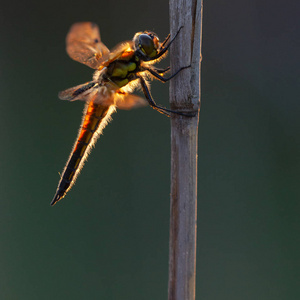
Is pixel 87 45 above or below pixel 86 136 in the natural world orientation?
above

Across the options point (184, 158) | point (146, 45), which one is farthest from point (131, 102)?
point (184, 158)

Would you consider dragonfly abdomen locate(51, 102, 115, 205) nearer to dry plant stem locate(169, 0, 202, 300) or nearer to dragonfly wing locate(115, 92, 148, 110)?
dragonfly wing locate(115, 92, 148, 110)

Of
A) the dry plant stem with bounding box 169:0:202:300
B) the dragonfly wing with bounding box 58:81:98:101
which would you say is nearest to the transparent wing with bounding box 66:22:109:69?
the dragonfly wing with bounding box 58:81:98:101

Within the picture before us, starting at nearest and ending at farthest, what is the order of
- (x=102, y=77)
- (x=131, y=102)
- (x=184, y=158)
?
(x=184, y=158)
(x=131, y=102)
(x=102, y=77)

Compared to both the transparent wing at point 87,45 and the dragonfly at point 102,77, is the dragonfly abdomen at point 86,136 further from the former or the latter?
the transparent wing at point 87,45

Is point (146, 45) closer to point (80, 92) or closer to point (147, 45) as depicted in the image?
point (147, 45)

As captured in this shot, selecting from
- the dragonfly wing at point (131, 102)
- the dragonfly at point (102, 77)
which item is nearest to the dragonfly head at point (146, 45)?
the dragonfly at point (102, 77)
